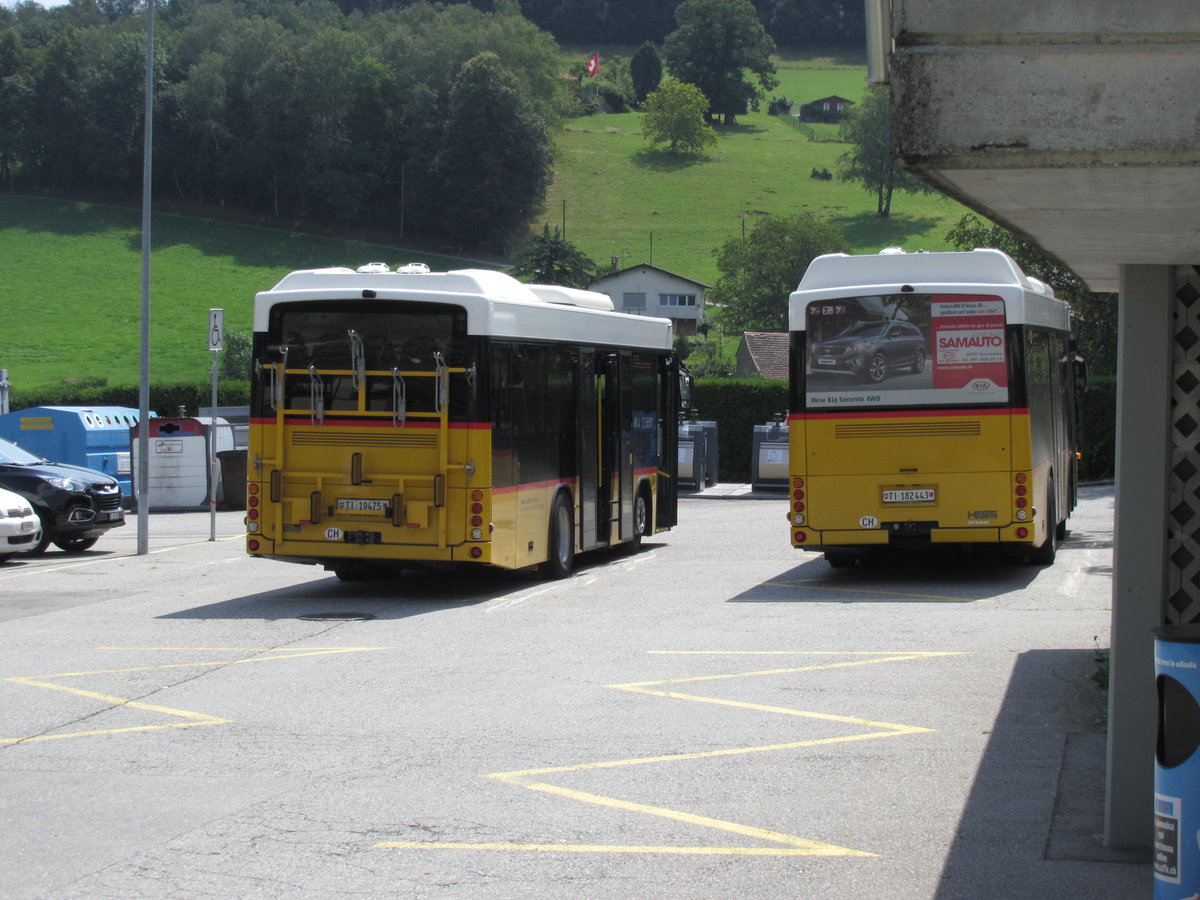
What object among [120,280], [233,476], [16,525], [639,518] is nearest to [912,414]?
[639,518]

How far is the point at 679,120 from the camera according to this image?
130 metres

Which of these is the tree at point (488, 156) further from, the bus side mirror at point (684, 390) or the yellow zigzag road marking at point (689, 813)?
the yellow zigzag road marking at point (689, 813)

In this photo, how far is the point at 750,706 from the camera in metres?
8.85

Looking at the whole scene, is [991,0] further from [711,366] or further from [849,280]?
[711,366]

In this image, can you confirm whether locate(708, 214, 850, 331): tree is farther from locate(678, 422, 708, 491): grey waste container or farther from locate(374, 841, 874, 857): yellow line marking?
locate(374, 841, 874, 857): yellow line marking

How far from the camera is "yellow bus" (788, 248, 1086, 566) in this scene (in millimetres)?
14359

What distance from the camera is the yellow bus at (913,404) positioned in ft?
47.1

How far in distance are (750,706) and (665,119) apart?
126 meters

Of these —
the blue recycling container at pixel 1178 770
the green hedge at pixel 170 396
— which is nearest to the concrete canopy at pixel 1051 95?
the blue recycling container at pixel 1178 770

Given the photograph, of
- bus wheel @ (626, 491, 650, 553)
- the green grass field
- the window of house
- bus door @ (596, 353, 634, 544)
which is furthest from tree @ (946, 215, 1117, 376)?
the window of house

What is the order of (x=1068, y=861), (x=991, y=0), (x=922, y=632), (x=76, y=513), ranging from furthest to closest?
(x=76, y=513)
(x=922, y=632)
(x=1068, y=861)
(x=991, y=0)

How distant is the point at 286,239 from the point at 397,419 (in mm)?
92830

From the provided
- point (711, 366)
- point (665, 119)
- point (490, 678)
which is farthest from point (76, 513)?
point (665, 119)

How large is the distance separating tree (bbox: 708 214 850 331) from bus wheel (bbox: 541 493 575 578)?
77745 millimetres
